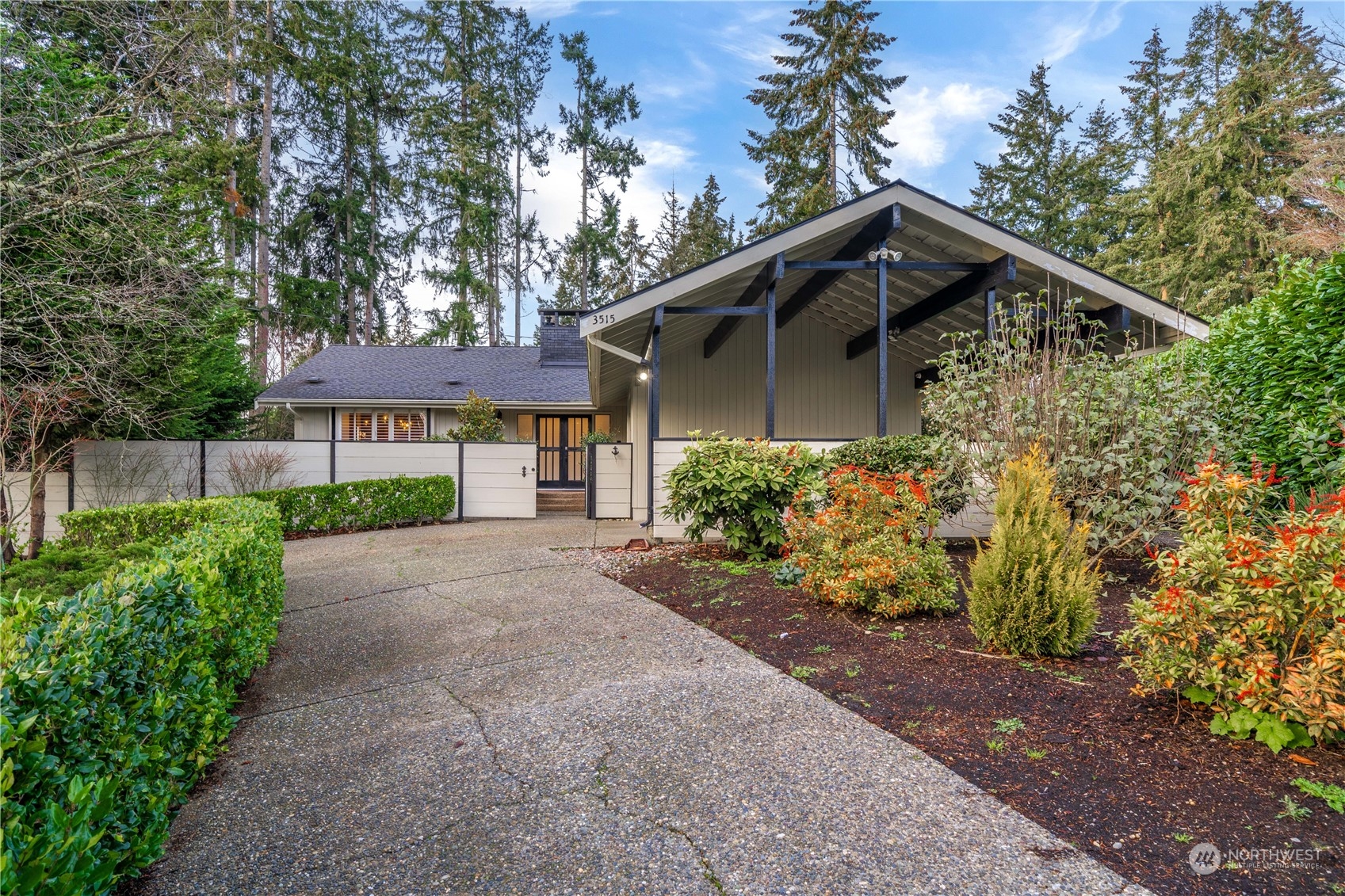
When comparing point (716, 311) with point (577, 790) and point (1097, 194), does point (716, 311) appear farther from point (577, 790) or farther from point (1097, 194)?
point (1097, 194)

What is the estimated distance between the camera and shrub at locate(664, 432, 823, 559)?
6.35m

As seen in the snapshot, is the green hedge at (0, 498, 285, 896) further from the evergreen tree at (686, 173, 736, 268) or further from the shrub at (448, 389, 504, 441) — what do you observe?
the evergreen tree at (686, 173, 736, 268)

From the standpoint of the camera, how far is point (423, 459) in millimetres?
11367

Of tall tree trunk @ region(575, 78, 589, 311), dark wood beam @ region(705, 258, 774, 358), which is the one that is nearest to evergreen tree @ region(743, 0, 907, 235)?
tall tree trunk @ region(575, 78, 589, 311)

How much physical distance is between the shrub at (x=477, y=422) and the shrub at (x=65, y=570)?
22.0 feet

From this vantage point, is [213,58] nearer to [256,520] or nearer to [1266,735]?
[256,520]

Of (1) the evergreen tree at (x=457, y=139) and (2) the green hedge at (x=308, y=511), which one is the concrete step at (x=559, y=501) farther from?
(1) the evergreen tree at (x=457, y=139)

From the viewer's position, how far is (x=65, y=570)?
18.7 feet

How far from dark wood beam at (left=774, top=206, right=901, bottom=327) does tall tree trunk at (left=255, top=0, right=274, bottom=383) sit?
14.5 meters

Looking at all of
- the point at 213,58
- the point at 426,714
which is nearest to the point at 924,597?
the point at 426,714

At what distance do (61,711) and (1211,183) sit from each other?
2324 cm

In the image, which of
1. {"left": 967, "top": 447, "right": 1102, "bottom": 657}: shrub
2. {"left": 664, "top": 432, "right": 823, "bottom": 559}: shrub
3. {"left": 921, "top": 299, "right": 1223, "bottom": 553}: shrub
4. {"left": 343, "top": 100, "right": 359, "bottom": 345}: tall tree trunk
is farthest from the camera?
{"left": 343, "top": 100, "right": 359, "bottom": 345}: tall tree trunk

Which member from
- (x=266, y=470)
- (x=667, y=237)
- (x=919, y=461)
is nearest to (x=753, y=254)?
(x=919, y=461)
